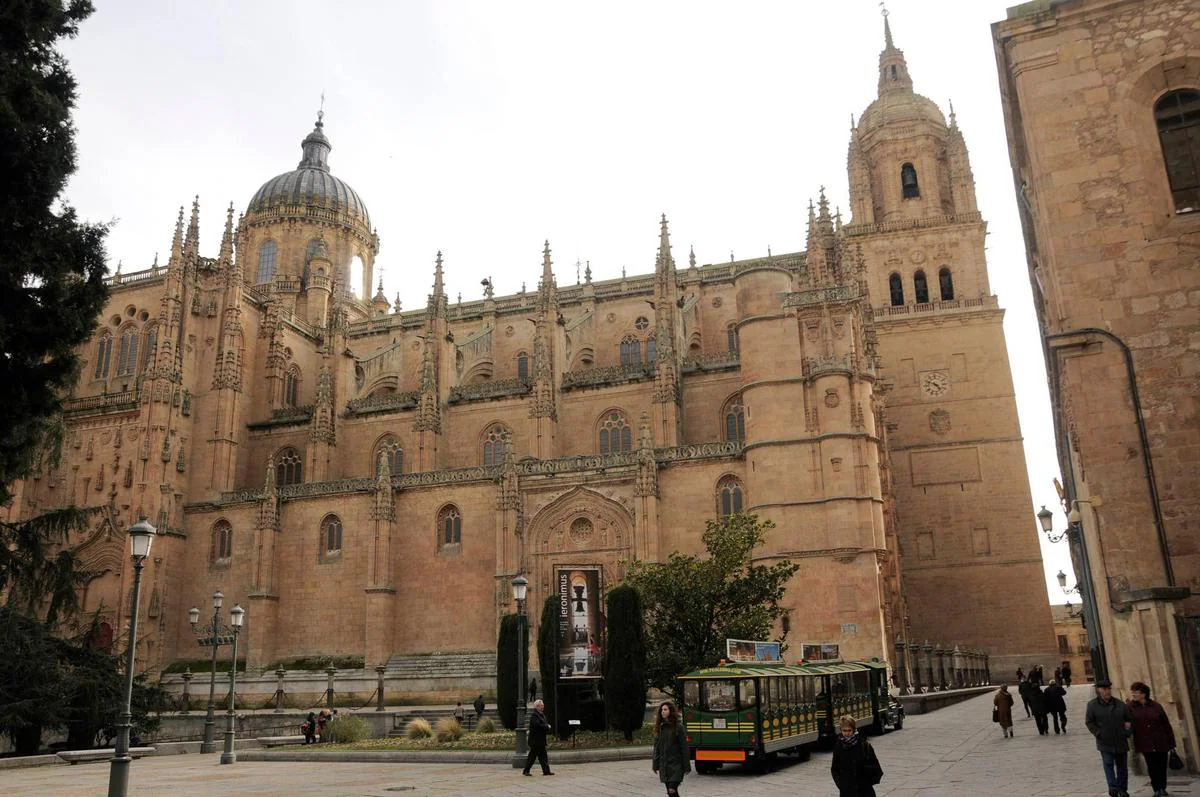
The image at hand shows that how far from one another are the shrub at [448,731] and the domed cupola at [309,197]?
43.6 m

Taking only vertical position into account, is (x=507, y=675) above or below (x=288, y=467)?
below

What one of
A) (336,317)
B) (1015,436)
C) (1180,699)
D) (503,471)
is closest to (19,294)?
(1180,699)

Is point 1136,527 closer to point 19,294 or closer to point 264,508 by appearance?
point 19,294

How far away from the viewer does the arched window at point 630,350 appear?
47.2 meters

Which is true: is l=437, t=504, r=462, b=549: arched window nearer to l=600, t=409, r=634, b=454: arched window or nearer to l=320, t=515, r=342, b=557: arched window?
l=320, t=515, r=342, b=557: arched window

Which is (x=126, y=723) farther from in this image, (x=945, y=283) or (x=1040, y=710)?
(x=945, y=283)

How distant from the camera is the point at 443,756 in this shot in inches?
819

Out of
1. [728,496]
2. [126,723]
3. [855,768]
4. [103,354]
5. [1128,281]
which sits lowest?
[855,768]

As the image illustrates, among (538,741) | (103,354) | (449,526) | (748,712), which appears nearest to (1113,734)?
(748,712)

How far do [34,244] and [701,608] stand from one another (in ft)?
57.5

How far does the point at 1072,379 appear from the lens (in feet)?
46.2

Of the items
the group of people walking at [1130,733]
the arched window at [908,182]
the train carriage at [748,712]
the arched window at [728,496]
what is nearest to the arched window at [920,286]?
the arched window at [908,182]

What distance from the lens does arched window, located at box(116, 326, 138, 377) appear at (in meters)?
48.3

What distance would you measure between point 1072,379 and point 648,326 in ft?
112
